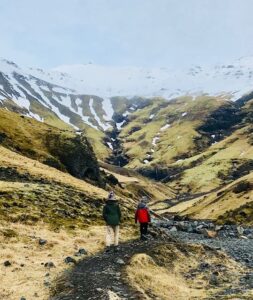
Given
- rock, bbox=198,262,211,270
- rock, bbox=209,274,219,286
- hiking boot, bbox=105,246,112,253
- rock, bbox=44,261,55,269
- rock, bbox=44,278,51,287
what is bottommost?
rock, bbox=44,278,51,287

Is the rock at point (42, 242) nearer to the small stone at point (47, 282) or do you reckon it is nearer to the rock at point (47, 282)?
the rock at point (47, 282)

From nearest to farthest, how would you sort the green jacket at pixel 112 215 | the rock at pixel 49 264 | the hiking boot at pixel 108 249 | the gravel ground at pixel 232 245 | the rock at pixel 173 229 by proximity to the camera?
1. the rock at pixel 49 264
2. the hiking boot at pixel 108 249
3. the green jacket at pixel 112 215
4. the gravel ground at pixel 232 245
5. the rock at pixel 173 229

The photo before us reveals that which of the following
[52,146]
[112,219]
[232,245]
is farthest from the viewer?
[52,146]

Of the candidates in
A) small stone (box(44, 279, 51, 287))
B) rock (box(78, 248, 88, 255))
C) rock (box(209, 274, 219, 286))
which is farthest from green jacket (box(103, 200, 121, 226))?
small stone (box(44, 279, 51, 287))

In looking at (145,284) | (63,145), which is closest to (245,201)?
(63,145)

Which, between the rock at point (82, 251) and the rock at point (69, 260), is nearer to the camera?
the rock at point (69, 260)

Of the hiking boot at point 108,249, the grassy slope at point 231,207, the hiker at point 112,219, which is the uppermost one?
the grassy slope at point 231,207

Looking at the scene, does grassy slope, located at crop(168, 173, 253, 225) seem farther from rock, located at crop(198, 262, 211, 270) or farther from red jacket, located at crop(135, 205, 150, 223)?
rock, located at crop(198, 262, 211, 270)

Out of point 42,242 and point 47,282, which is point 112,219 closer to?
point 42,242

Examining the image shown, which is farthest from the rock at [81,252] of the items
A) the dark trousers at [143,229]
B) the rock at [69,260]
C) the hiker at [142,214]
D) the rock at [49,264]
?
the dark trousers at [143,229]

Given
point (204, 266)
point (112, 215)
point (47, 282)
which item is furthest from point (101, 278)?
point (204, 266)

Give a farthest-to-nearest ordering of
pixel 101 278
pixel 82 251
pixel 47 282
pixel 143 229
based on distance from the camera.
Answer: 1. pixel 143 229
2. pixel 82 251
3. pixel 47 282
4. pixel 101 278

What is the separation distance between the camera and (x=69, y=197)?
182ft

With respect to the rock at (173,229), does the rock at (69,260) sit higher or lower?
lower
